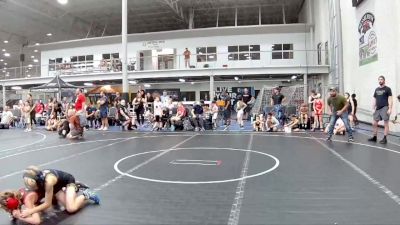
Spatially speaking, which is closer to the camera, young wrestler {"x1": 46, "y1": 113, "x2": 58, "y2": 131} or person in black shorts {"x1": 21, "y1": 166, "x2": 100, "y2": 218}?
person in black shorts {"x1": 21, "y1": 166, "x2": 100, "y2": 218}

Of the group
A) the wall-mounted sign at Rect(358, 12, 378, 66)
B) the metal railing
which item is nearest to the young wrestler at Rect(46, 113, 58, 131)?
the metal railing

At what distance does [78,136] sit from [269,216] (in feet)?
31.4

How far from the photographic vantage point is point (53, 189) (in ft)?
13.3

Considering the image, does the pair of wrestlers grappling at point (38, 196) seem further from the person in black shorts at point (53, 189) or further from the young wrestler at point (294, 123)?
the young wrestler at point (294, 123)

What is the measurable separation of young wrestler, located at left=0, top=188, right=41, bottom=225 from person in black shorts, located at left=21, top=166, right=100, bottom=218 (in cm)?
5

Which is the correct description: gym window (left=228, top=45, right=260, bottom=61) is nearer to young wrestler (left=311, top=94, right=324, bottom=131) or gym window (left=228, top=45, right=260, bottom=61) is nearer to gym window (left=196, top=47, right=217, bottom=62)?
gym window (left=196, top=47, right=217, bottom=62)

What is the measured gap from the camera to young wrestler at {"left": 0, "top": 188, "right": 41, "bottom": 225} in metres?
3.67

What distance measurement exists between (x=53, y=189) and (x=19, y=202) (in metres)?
0.37

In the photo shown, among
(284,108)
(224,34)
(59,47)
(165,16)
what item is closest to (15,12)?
(59,47)

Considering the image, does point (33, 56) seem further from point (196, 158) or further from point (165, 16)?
point (196, 158)

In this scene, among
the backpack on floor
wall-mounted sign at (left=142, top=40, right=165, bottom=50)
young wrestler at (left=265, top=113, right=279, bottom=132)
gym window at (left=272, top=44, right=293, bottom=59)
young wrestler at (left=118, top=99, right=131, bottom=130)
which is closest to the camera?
young wrestler at (left=265, top=113, right=279, bottom=132)

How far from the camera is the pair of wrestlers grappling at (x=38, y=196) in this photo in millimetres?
3703

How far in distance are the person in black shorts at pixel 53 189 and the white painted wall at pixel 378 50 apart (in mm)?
11485

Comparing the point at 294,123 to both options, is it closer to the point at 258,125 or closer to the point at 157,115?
the point at 258,125
